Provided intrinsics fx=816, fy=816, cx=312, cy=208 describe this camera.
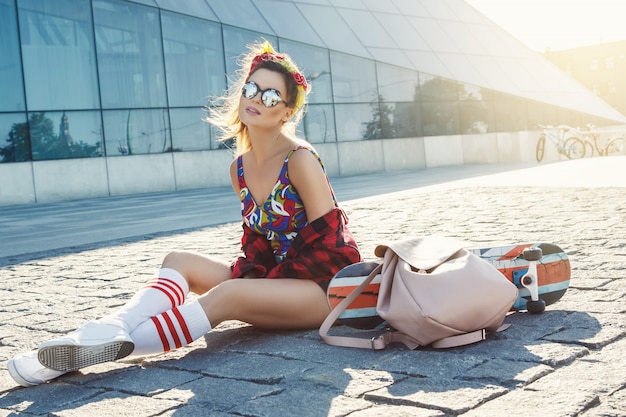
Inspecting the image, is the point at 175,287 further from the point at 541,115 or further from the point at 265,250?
the point at 541,115

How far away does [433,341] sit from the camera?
320 cm

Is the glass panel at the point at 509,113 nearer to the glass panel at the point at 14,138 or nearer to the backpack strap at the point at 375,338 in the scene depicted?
the glass panel at the point at 14,138

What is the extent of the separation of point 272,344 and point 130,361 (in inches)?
23.5

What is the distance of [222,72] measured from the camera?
65.4 ft

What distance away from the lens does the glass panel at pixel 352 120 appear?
2219 cm

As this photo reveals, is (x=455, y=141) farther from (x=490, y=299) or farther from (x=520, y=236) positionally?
(x=490, y=299)

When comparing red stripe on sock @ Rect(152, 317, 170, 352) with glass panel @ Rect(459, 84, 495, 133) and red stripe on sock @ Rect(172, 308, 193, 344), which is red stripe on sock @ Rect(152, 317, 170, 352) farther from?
glass panel @ Rect(459, 84, 495, 133)

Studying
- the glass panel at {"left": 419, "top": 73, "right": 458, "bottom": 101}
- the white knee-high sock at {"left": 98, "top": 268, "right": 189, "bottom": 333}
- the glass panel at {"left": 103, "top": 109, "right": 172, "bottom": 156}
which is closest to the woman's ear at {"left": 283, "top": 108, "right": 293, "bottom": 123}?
the white knee-high sock at {"left": 98, "top": 268, "right": 189, "bottom": 333}

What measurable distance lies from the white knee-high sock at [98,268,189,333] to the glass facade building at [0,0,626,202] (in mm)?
14050

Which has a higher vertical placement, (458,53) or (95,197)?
(458,53)

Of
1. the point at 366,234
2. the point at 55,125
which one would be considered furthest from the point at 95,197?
the point at 366,234

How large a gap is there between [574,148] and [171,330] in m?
19.6

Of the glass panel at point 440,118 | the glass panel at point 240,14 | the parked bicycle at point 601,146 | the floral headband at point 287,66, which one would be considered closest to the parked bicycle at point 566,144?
the parked bicycle at point 601,146

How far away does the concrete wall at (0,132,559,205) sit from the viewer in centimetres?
1694
